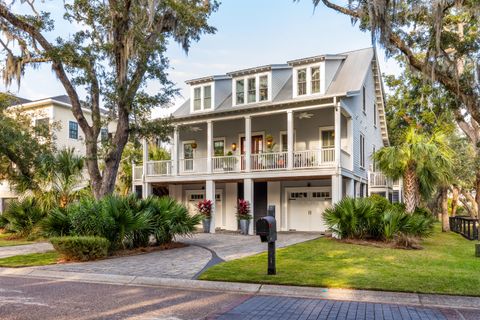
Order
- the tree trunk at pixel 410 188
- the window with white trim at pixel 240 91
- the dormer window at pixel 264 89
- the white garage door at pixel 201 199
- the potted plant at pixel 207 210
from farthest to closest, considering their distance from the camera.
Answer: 1. the white garage door at pixel 201 199
2. the window with white trim at pixel 240 91
3. the dormer window at pixel 264 89
4. the potted plant at pixel 207 210
5. the tree trunk at pixel 410 188

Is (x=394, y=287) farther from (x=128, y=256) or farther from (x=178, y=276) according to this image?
(x=128, y=256)

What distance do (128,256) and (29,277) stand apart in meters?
2.90

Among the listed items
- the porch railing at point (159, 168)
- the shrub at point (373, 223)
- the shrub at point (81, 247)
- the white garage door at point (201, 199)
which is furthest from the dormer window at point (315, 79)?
the shrub at point (81, 247)

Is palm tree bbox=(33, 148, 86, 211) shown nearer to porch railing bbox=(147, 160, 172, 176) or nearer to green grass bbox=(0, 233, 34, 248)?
green grass bbox=(0, 233, 34, 248)

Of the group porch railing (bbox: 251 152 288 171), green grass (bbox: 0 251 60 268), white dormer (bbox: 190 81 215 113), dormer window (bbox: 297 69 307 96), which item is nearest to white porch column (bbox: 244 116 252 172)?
porch railing (bbox: 251 152 288 171)

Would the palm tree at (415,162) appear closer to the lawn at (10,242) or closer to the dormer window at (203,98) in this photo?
the dormer window at (203,98)

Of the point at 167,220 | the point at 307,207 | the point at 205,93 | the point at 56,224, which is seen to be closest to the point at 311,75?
the point at 205,93

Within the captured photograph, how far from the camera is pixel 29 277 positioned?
916 cm

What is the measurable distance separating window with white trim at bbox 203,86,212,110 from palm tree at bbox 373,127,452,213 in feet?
29.5

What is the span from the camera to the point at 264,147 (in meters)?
21.7

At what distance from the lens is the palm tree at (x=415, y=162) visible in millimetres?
16766

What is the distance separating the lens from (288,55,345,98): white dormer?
1847 centimetres

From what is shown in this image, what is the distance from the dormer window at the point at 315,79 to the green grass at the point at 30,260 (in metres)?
12.7

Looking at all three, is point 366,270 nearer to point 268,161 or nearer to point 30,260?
point 30,260
